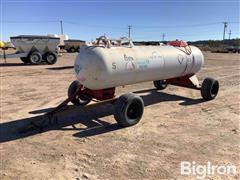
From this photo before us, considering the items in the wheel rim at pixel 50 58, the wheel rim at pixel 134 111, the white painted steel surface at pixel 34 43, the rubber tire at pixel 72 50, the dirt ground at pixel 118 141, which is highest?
the white painted steel surface at pixel 34 43

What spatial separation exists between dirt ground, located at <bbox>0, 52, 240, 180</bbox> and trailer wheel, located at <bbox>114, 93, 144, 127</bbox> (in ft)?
0.51

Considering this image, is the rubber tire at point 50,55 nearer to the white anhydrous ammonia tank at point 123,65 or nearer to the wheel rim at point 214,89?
the white anhydrous ammonia tank at point 123,65

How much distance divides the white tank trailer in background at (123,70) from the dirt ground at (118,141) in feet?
1.31

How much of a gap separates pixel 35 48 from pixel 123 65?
49.1 ft

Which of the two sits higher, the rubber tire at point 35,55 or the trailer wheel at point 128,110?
the rubber tire at point 35,55

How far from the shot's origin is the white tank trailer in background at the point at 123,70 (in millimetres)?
5797

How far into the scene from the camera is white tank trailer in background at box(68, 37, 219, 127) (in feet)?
19.0

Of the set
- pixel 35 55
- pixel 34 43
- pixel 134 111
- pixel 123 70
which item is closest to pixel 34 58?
pixel 35 55

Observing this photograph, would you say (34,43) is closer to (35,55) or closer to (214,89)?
(35,55)

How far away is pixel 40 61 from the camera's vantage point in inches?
766

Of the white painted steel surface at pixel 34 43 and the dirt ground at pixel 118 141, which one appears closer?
the dirt ground at pixel 118 141

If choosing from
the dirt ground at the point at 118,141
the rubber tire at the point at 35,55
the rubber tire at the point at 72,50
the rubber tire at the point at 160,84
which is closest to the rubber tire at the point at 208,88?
the dirt ground at the point at 118,141

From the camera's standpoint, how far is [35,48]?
19578 mm

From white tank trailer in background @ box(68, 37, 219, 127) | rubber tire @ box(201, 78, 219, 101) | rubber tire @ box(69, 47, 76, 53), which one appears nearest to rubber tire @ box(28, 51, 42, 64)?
white tank trailer in background @ box(68, 37, 219, 127)
